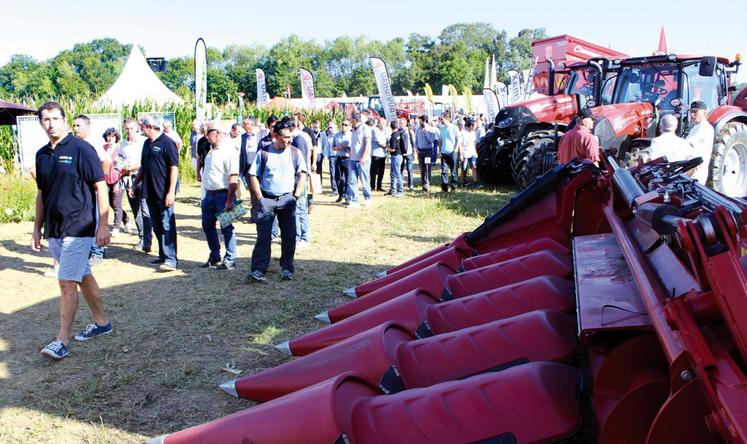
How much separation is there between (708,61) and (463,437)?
9.16m

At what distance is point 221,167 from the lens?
7000mm

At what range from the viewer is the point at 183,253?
27.3 ft

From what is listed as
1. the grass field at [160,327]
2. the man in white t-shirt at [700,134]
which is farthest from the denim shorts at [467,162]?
the man in white t-shirt at [700,134]

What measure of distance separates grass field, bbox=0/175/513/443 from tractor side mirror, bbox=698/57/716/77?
4.20 m

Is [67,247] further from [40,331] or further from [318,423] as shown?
[318,423]

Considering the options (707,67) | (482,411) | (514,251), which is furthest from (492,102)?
(482,411)

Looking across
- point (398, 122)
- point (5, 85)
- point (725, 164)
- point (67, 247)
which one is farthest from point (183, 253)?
point (5, 85)

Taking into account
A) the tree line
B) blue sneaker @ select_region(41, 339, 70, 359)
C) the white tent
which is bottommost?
blue sneaker @ select_region(41, 339, 70, 359)

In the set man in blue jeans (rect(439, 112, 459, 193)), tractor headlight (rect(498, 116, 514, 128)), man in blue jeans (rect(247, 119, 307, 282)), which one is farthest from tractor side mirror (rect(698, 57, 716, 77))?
man in blue jeans (rect(247, 119, 307, 282))

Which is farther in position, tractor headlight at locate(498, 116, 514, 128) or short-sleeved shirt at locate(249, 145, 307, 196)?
tractor headlight at locate(498, 116, 514, 128)

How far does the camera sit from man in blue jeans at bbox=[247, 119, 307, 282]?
6.55 metres

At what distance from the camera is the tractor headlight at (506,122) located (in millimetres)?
12344

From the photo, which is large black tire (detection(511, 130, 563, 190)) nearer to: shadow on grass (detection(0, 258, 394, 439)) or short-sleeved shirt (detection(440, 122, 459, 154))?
short-sleeved shirt (detection(440, 122, 459, 154))

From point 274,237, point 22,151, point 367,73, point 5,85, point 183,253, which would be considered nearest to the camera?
point 183,253
